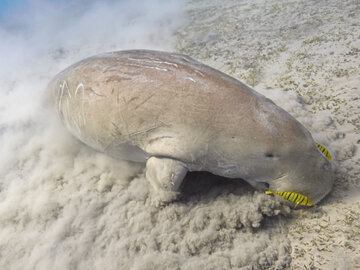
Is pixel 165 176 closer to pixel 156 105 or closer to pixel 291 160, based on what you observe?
pixel 156 105

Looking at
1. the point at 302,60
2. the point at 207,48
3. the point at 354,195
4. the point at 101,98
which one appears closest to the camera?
the point at 354,195

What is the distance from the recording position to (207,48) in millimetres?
7422

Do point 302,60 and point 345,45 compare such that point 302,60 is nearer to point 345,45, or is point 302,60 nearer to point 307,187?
point 345,45

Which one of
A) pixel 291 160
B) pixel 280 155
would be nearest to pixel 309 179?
pixel 291 160

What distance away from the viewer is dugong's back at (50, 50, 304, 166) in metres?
2.41

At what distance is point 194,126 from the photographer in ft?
7.93

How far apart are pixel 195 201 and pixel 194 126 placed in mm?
1023

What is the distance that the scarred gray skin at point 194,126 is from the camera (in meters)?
2.35

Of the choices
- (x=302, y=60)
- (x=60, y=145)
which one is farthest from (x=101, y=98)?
(x=302, y=60)

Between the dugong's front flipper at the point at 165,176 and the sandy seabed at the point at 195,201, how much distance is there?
0.62ft

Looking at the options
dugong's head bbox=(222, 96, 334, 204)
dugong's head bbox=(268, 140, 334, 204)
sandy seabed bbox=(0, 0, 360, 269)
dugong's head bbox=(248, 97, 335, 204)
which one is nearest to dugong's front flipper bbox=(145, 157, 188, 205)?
sandy seabed bbox=(0, 0, 360, 269)

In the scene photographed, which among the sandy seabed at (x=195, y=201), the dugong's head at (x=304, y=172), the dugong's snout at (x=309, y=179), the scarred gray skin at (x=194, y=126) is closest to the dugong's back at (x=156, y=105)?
the scarred gray skin at (x=194, y=126)

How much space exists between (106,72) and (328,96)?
361 cm

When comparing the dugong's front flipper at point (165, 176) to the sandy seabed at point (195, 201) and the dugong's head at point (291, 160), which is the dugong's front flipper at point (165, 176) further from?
the dugong's head at point (291, 160)
